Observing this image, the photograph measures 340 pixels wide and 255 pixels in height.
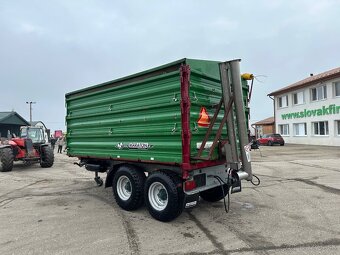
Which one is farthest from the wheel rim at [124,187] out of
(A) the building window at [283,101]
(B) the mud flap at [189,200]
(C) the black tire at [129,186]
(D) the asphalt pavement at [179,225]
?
(A) the building window at [283,101]

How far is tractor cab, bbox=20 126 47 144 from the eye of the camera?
16.4 meters

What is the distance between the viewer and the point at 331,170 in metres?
12.7

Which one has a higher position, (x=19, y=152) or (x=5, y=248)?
(x=19, y=152)

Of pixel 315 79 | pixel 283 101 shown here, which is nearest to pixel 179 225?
pixel 315 79

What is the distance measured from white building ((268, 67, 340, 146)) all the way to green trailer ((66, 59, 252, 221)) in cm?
2414

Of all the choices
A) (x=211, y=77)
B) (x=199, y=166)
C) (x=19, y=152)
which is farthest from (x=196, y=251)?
(x=19, y=152)

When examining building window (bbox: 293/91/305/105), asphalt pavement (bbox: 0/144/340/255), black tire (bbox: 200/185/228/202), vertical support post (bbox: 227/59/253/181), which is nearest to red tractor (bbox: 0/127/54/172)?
asphalt pavement (bbox: 0/144/340/255)

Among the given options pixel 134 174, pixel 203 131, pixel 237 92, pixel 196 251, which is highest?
pixel 237 92

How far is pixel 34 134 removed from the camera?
654 inches

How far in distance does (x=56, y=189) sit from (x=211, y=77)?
600 centimetres

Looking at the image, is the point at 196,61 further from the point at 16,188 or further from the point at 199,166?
the point at 16,188

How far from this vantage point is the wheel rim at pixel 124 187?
7.09 meters

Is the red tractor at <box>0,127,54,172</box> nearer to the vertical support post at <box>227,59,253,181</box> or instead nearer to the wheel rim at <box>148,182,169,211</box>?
the wheel rim at <box>148,182,169,211</box>

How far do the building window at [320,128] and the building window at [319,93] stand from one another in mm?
2257
